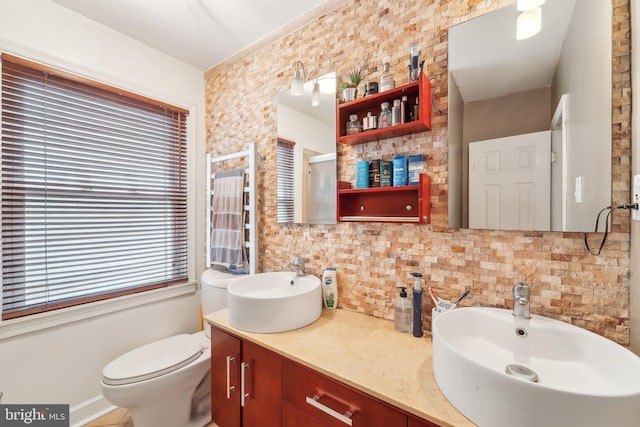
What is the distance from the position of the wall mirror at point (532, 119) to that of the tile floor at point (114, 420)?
204 cm

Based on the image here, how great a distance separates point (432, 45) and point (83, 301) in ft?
7.66

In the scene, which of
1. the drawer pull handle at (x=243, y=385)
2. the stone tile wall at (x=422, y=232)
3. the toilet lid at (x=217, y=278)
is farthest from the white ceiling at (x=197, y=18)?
the drawer pull handle at (x=243, y=385)

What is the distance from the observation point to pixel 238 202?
6.13 feet

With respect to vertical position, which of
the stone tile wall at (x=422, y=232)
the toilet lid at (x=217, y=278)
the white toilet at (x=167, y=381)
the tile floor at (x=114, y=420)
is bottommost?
the tile floor at (x=114, y=420)

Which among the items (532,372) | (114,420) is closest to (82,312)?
(114,420)

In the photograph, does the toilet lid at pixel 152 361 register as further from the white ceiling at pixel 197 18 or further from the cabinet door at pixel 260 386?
the white ceiling at pixel 197 18

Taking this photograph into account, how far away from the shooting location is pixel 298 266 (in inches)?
60.5

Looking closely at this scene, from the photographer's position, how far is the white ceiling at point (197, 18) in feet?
4.83

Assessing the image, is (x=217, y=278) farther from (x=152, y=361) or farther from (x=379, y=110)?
(x=379, y=110)

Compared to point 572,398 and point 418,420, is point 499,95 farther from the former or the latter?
point 418,420

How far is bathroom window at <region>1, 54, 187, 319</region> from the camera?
140 centimetres

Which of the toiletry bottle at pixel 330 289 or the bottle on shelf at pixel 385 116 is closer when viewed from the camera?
the bottle on shelf at pixel 385 116

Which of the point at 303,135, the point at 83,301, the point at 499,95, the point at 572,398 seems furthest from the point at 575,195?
the point at 83,301

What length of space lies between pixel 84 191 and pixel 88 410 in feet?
4.29
